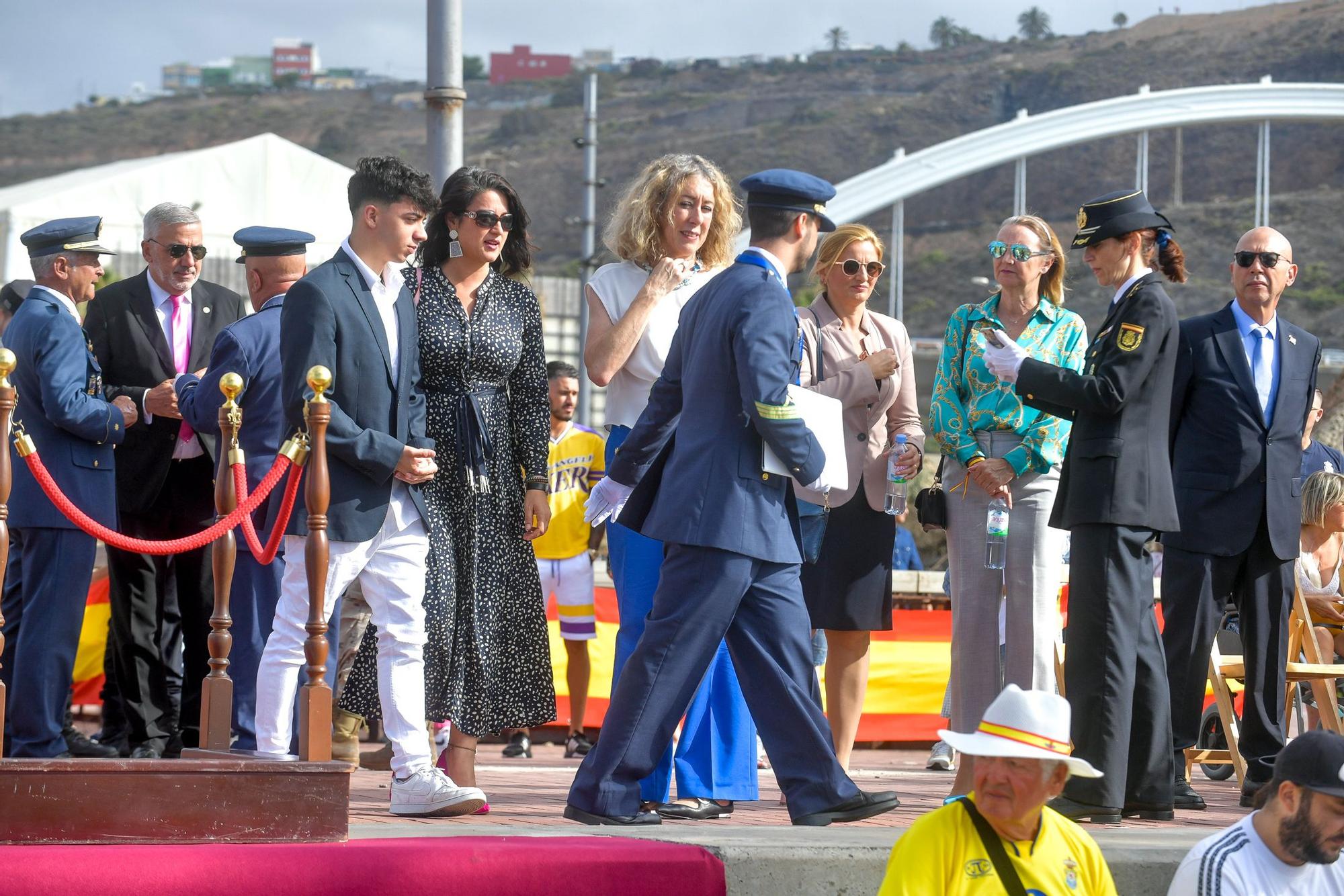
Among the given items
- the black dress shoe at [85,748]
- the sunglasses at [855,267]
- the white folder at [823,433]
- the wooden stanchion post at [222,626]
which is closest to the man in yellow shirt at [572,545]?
the black dress shoe at [85,748]

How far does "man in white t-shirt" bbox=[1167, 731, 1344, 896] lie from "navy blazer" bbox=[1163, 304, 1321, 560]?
7.19 ft

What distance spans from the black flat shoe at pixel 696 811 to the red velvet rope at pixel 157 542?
163 centimetres

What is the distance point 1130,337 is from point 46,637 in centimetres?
383

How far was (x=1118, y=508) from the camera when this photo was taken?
18.1 feet

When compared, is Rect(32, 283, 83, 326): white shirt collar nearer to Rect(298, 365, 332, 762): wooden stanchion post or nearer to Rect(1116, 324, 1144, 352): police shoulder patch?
Rect(298, 365, 332, 762): wooden stanchion post

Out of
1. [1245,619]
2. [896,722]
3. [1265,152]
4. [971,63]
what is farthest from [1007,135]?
[971,63]

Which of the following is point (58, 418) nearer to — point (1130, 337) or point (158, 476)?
point (158, 476)

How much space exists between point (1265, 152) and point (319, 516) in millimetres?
75066

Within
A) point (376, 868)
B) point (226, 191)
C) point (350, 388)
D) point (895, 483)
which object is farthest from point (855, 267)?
point (226, 191)

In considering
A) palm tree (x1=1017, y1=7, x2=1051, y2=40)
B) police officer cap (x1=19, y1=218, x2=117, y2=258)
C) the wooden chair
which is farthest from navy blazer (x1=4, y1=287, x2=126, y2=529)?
palm tree (x1=1017, y1=7, x2=1051, y2=40)

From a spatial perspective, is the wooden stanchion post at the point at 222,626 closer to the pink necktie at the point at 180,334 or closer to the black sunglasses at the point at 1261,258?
the pink necktie at the point at 180,334

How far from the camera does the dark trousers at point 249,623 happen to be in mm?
6359

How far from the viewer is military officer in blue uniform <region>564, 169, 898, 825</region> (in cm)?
495

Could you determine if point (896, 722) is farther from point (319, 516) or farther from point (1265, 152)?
point (1265, 152)
